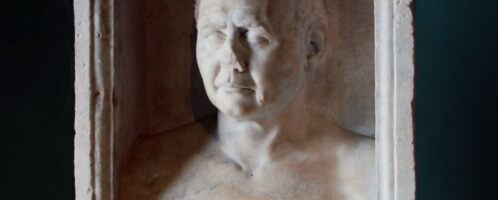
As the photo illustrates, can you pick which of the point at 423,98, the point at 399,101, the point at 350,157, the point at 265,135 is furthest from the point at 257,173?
the point at 423,98

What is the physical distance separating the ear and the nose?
250 mm

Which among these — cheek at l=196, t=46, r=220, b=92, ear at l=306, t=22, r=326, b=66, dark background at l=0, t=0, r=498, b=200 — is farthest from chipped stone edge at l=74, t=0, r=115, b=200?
dark background at l=0, t=0, r=498, b=200

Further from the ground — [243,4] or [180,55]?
[243,4]

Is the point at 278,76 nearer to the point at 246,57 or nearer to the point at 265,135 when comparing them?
the point at 246,57

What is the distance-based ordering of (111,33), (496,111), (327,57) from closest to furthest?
1. (111,33)
2. (327,57)
3. (496,111)

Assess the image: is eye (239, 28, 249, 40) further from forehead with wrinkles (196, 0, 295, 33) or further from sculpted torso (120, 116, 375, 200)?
sculpted torso (120, 116, 375, 200)

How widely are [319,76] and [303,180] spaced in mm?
358

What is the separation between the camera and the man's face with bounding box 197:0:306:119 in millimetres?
2543

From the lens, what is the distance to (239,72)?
255cm

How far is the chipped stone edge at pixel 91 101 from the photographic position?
2.57m

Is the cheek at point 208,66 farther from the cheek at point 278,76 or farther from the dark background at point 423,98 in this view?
the dark background at point 423,98
